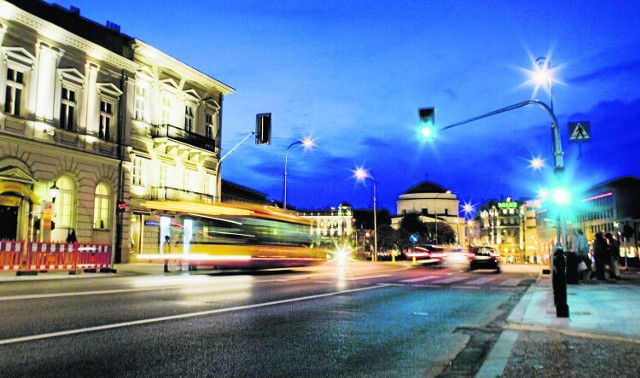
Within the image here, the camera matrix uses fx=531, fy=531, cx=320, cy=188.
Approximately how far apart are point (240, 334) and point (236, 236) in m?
14.6

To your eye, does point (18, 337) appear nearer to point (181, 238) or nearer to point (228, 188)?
point (181, 238)

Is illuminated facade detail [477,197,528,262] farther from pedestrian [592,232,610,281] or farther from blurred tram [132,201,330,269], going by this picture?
pedestrian [592,232,610,281]

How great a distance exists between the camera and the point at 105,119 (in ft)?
98.4

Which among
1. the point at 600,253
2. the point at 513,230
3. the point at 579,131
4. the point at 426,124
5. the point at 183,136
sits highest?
the point at 183,136

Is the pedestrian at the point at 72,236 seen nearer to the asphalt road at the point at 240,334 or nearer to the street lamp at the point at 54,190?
the street lamp at the point at 54,190

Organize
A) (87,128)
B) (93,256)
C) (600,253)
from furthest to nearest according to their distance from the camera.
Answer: (87,128) → (93,256) → (600,253)

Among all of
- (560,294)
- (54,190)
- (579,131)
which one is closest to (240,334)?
(560,294)

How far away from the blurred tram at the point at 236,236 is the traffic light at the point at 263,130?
296 centimetres

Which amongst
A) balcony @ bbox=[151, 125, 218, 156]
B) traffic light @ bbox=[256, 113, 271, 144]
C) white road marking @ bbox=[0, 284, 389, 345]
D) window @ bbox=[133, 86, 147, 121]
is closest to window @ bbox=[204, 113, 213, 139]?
balcony @ bbox=[151, 125, 218, 156]

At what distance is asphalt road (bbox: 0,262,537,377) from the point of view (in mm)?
5215

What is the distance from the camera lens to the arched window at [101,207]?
28983mm

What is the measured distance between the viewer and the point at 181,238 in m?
24.8

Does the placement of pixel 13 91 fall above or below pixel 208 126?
below

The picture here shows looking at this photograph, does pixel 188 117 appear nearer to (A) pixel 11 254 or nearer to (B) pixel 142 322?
(A) pixel 11 254
